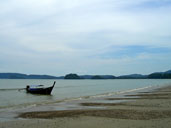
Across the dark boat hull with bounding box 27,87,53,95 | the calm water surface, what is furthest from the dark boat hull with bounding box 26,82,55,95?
the calm water surface

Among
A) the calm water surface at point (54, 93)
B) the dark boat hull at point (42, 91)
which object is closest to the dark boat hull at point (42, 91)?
the dark boat hull at point (42, 91)

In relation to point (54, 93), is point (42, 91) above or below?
above

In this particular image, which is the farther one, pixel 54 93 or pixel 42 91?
pixel 54 93

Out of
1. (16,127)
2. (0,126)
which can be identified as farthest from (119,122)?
(0,126)

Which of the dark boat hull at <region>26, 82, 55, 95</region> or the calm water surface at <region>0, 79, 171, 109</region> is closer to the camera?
the calm water surface at <region>0, 79, 171, 109</region>

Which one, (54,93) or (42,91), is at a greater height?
(42,91)

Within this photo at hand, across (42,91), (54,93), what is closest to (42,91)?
(42,91)

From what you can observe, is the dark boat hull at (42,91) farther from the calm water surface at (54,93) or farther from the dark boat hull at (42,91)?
the calm water surface at (54,93)

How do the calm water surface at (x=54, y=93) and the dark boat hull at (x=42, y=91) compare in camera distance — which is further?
the dark boat hull at (x=42, y=91)

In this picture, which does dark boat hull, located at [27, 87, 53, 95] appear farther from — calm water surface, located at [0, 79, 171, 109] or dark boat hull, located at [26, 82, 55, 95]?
calm water surface, located at [0, 79, 171, 109]

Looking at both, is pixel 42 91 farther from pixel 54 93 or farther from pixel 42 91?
pixel 54 93

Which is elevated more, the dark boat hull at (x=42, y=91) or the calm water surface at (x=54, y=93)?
the dark boat hull at (x=42, y=91)

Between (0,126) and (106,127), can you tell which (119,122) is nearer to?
(106,127)

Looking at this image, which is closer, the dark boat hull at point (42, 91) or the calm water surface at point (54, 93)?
the calm water surface at point (54, 93)
